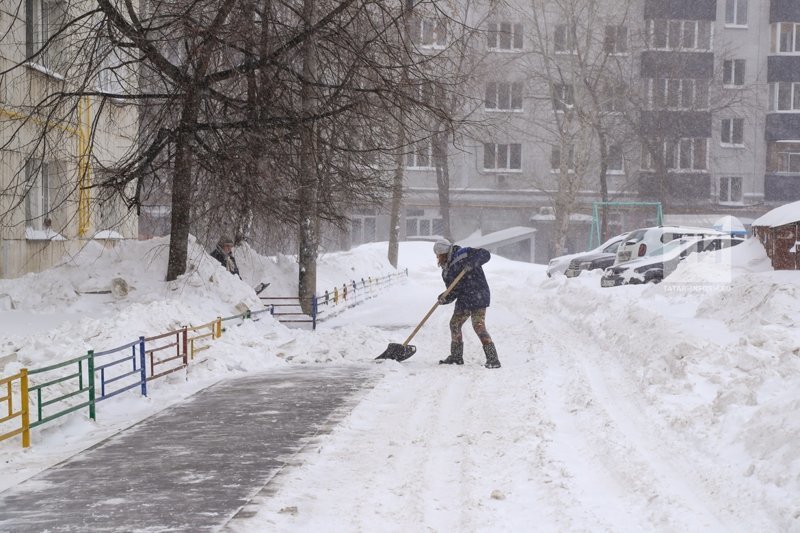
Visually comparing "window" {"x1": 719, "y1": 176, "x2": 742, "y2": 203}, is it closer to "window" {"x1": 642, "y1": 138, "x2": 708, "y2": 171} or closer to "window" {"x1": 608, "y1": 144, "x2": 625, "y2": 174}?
"window" {"x1": 642, "y1": 138, "x2": 708, "y2": 171}

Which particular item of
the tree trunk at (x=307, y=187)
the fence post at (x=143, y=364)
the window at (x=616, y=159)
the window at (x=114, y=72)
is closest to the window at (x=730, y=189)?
the window at (x=616, y=159)

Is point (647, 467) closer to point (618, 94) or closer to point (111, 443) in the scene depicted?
point (111, 443)

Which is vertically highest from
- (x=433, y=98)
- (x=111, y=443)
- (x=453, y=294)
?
(x=433, y=98)

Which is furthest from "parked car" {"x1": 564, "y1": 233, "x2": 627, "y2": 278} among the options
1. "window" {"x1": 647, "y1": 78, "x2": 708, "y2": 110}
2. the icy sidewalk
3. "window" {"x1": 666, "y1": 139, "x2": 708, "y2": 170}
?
"window" {"x1": 666, "y1": 139, "x2": 708, "y2": 170}

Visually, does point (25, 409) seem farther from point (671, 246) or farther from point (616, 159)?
point (616, 159)

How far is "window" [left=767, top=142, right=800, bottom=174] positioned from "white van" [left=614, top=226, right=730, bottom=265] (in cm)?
2359

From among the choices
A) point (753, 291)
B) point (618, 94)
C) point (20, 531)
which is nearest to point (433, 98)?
point (753, 291)

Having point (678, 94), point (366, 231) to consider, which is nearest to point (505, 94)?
point (678, 94)

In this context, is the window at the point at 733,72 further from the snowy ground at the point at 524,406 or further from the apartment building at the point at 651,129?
the snowy ground at the point at 524,406

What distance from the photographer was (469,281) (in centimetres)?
1228

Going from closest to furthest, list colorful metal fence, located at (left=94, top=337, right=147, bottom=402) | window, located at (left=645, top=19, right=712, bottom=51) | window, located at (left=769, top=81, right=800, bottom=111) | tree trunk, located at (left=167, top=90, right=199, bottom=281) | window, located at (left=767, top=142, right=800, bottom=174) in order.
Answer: colorful metal fence, located at (left=94, top=337, right=147, bottom=402) → tree trunk, located at (left=167, top=90, right=199, bottom=281) → window, located at (left=645, top=19, right=712, bottom=51) → window, located at (left=767, top=142, right=800, bottom=174) → window, located at (left=769, top=81, right=800, bottom=111)

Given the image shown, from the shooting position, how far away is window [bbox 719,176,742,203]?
153ft

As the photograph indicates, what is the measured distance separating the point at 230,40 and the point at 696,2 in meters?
36.3

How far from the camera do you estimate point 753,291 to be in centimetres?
1345
